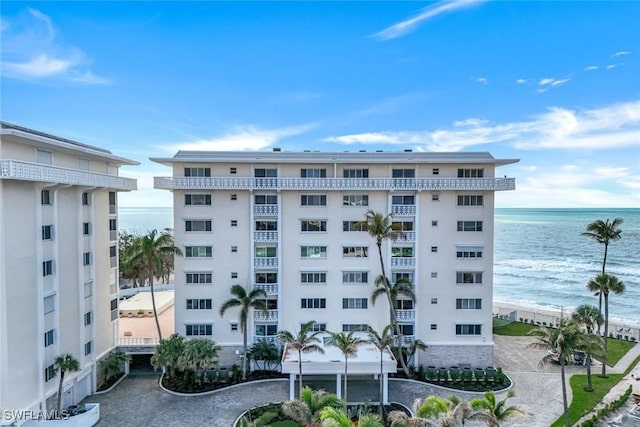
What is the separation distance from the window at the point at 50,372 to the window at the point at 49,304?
302 centimetres

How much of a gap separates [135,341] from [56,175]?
13.5m

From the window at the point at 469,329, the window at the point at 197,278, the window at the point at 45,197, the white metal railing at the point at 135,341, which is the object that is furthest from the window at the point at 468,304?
the window at the point at 45,197

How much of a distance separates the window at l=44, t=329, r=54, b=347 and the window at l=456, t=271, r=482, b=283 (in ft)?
84.5

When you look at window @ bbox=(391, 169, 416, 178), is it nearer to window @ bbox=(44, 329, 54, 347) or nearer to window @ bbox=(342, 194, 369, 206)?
window @ bbox=(342, 194, 369, 206)

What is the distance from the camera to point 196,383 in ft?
80.1

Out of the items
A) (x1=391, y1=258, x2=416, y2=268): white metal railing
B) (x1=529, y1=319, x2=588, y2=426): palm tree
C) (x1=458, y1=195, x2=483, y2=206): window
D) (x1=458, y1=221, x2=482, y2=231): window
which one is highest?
(x1=458, y1=195, x2=483, y2=206): window

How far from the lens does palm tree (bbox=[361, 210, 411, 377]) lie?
→ 76.1ft

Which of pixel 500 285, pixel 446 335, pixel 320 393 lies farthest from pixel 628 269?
pixel 320 393

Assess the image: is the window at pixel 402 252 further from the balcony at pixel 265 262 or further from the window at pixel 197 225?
the window at pixel 197 225

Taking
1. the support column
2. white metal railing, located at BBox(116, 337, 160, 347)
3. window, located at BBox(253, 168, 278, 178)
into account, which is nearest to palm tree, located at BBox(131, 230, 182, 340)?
white metal railing, located at BBox(116, 337, 160, 347)

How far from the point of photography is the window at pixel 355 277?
88.1 feet

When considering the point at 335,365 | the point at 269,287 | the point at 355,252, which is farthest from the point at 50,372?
the point at 355,252

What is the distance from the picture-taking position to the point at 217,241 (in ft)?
86.8

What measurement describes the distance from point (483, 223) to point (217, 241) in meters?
19.4
